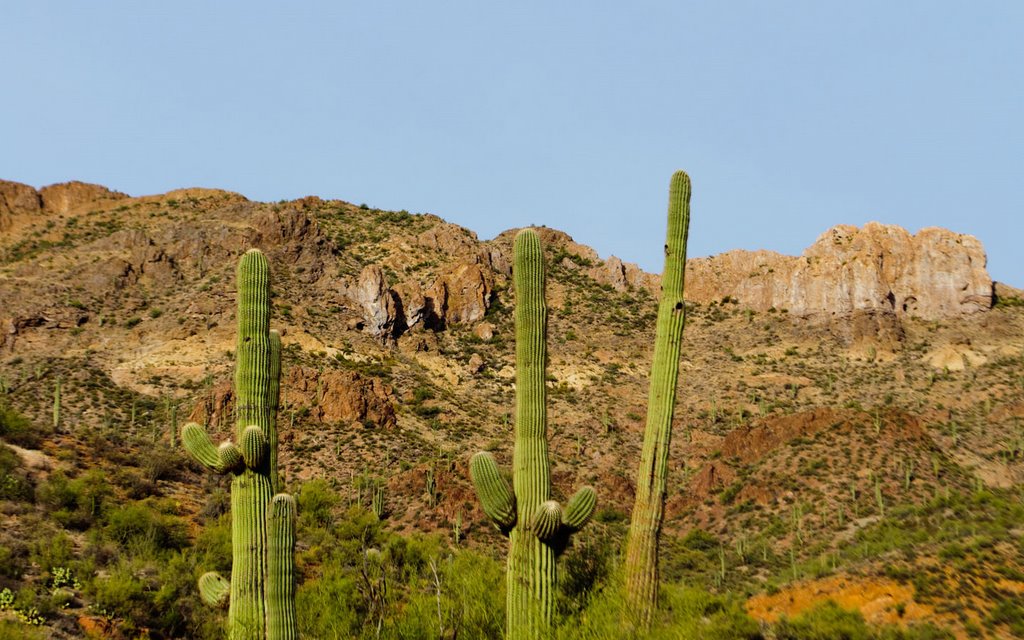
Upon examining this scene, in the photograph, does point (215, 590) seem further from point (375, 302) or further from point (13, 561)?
point (375, 302)

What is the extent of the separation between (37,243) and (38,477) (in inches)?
1822

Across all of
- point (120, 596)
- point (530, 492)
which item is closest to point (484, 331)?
point (120, 596)

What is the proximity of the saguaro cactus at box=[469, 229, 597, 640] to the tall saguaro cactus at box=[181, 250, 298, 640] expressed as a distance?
2961 mm

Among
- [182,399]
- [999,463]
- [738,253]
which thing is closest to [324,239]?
[182,399]

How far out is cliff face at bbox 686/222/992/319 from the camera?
6141 cm

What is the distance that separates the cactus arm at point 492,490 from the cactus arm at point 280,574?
9.56ft

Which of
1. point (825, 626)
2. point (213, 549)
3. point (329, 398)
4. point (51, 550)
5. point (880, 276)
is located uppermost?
point (880, 276)

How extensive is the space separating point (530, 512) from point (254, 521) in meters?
3.77

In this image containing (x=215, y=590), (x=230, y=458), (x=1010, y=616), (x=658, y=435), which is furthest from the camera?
(x=1010, y=616)

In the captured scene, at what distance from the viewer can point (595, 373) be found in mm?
57031

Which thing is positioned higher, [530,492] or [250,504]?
[530,492]

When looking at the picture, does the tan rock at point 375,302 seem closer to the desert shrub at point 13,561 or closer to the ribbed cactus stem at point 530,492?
the desert shrub at point 13,561

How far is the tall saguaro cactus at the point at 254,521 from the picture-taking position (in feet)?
41.5

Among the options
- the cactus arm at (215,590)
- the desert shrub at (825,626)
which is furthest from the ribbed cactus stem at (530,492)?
the desert shrub at (825,626)
